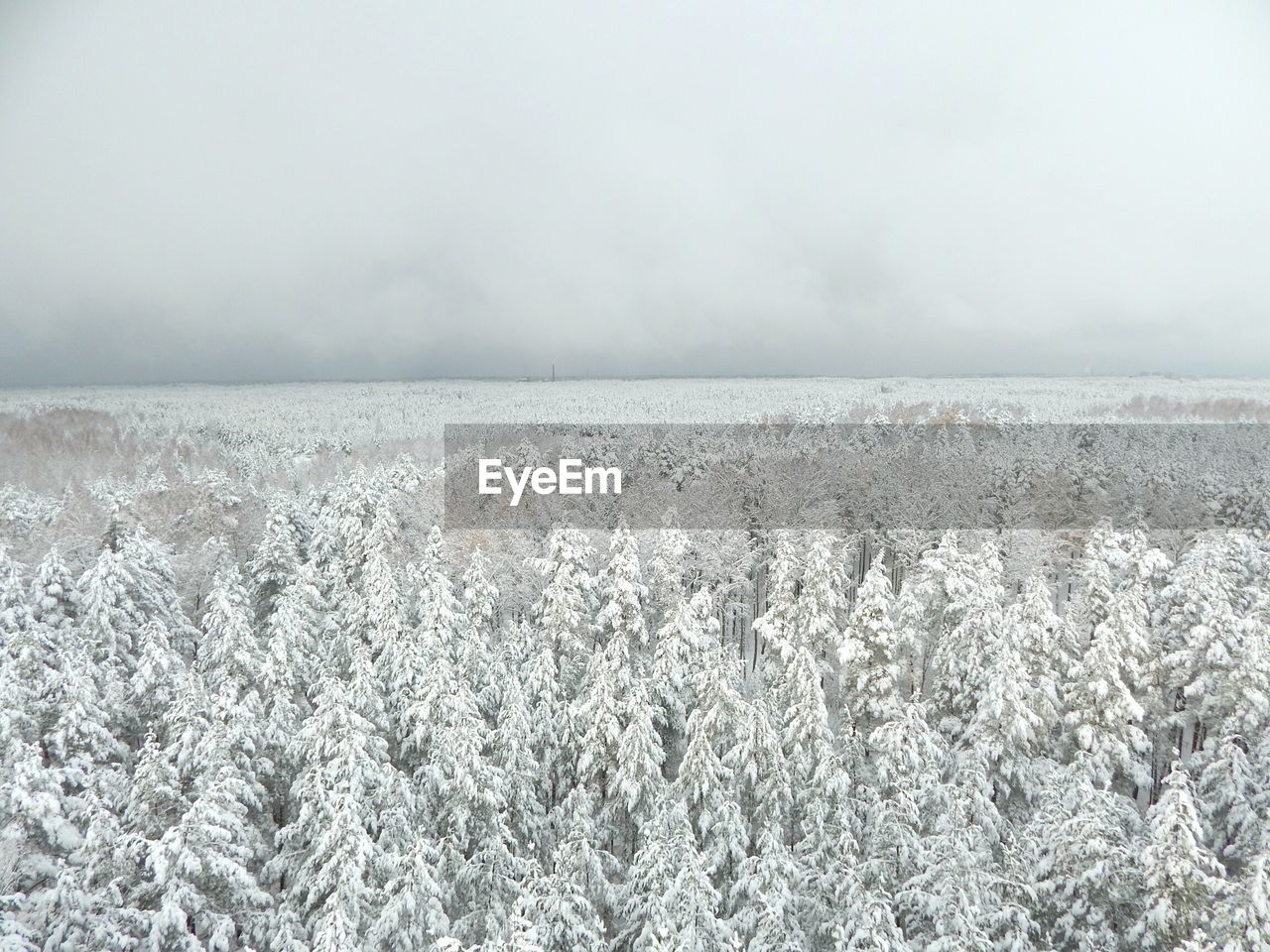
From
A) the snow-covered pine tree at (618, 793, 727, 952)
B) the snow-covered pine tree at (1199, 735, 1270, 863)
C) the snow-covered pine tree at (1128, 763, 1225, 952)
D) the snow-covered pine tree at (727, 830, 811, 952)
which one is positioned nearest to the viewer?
the snow-covered pine tree at (1128, 763, 1225, 952)

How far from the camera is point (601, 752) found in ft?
83.1

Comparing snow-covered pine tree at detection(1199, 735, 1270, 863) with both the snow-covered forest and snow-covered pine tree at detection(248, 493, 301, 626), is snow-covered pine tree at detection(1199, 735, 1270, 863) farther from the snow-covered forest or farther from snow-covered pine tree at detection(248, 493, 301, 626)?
snow-covered pine tree at detection(248, 493, 301, 626)

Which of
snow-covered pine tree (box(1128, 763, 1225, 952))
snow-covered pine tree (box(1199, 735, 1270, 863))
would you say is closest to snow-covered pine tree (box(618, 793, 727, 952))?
snow-covered pine tree (box(1128, 763, 1225, 952))

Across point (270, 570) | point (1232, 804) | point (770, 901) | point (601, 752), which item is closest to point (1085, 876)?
point (770, 901)

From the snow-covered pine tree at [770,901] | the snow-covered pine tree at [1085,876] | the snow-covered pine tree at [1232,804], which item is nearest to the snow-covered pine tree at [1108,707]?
the snow-covered pine tree at [1232,804]

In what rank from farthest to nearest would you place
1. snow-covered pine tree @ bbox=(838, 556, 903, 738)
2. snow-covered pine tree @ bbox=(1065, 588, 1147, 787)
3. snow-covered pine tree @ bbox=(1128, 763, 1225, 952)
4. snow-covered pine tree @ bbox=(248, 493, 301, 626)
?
snow-covered pine tree @ bbox=(248, 493, 301, 626) < snow-covered pine tree @ bbox=(838, 556, 903, 738) < snow-covered pine tree @ bbox=(1065, 588, 1147, 787) < snow-covered pine tree @ bbox=(1128, 763, 1225, 952)

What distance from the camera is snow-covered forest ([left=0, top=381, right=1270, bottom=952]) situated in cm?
1745

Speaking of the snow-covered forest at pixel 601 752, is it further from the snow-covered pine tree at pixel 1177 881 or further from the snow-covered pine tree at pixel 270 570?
the snow-covered pine tree at pixel 270 570

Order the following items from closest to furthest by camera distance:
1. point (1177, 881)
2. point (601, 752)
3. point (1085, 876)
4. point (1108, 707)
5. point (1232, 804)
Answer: point (1177, 881) → point (1085, 876) → point (1232, 804) → point (601, 752) → point (1108, 707)

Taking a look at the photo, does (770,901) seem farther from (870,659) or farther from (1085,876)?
(870,659)

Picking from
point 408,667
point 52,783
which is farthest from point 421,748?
point 52,783

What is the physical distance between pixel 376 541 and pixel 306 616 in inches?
276

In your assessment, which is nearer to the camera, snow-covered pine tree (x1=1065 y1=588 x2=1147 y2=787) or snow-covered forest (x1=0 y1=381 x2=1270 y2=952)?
snow-covered forest (x1=0 y1=381 x2=1270 y2=952)

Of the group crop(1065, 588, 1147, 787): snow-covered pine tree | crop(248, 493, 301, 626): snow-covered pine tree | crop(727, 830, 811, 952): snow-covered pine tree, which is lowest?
crop(727, 830, 811, 952): snow-covered pine tree
